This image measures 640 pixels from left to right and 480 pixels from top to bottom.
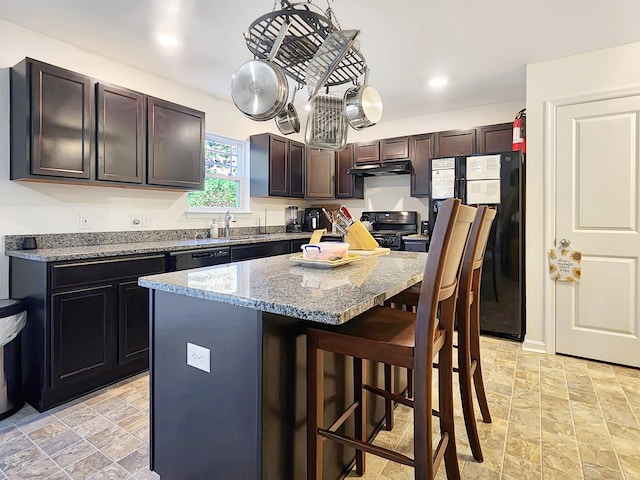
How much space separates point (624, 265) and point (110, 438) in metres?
3.78

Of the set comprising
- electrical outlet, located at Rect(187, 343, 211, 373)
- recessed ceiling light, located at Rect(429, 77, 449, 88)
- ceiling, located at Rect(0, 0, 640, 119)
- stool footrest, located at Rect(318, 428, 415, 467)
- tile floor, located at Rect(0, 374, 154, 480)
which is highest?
recessed ceiling light, located at Rect(429, 77, 449, 88)

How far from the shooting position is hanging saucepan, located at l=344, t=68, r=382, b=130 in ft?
5.85

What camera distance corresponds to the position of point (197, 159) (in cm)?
339

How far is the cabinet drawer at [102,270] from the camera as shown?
218 centimetres

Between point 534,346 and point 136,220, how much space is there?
3.79 m

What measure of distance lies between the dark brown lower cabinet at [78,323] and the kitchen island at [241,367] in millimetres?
1163

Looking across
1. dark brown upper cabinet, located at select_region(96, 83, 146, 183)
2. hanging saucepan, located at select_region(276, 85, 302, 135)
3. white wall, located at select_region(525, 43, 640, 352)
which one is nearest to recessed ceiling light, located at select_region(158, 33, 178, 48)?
dark brown upper cabinet, located at select_region(96, 83, 146, 183)

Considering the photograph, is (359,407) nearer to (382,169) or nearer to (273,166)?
(273,166)

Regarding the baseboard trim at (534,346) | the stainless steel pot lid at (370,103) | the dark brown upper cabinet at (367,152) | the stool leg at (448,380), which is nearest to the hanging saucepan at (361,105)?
the stainless steel pot lid at (370,103)

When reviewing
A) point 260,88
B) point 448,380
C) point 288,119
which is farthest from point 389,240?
point 260,88

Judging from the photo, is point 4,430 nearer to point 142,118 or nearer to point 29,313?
point 29,313

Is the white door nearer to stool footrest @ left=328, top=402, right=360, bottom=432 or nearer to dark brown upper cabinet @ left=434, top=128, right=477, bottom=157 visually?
dark brown upper cabinet @ left=434, top=128, right=477, bottom=157

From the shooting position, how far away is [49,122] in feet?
7.75

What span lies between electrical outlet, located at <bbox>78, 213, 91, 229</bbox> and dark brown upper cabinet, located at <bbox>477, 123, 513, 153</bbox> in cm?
399
